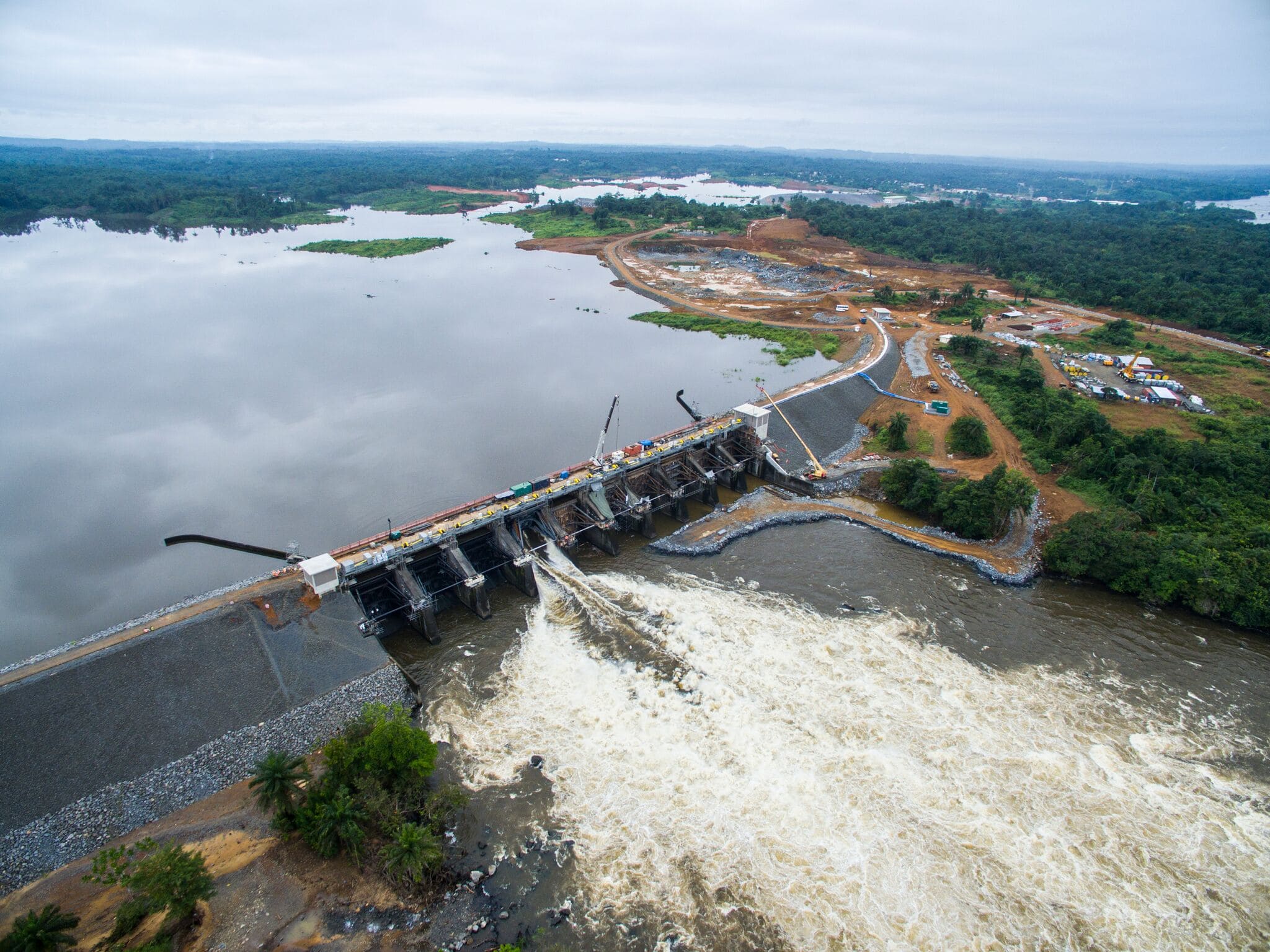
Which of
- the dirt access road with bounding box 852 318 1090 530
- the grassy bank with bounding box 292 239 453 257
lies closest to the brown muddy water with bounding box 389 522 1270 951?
the dirt access road with bounding box 852 318 1090 530

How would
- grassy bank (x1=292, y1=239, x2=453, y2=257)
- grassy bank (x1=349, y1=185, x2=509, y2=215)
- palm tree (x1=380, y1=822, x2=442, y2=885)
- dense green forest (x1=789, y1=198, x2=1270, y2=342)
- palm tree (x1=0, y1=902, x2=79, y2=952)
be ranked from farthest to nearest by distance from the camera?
grassy bank (x1=349, y1=185, x2=509, y2=215) → grassy bank (x1=292, y1=239, x2=453, y2=257) → dense green forest (x1=789, y1=198, x2=1270, y2=342) → palm tree (x1=380, y1=822, x2=442, y2=885) → palm tree (x1=0, y1=902, x2=79, y2=952)

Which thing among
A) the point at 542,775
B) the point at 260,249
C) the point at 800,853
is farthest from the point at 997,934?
the point at 260,249

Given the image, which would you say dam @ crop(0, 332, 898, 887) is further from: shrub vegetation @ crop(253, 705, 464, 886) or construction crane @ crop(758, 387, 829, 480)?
construction crane @ crop(758, 387, 829, 480)

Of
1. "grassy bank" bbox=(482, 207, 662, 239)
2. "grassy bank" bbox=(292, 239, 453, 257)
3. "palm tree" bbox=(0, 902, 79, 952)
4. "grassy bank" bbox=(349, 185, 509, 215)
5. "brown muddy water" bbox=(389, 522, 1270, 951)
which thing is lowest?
"brown muddy water" bbox=(389, 522, 1270, 951)

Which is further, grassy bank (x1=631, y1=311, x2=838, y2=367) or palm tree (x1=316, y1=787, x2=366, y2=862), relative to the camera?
grassy bank (x1=631, y1=311, x2=838, y2=367)

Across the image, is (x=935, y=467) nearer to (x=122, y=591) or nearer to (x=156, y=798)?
(x=156, y=798)

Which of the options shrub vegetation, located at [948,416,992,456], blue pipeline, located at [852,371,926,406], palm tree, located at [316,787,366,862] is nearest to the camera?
palm tree, located at [316,787,366,862]

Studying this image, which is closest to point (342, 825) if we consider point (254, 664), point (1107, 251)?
point (254, 664)
